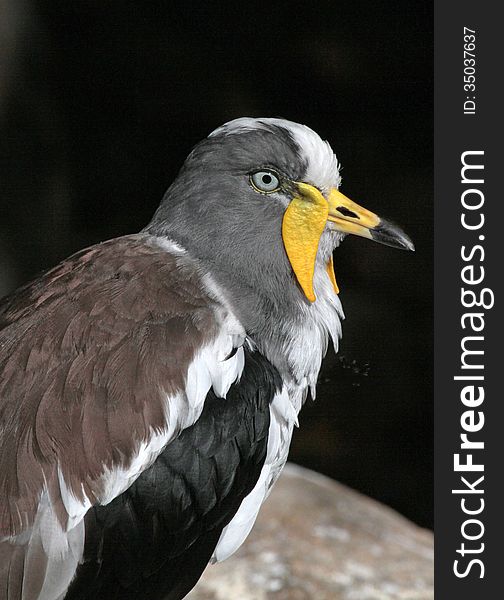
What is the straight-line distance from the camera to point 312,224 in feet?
7.16

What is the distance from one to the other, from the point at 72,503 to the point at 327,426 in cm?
262

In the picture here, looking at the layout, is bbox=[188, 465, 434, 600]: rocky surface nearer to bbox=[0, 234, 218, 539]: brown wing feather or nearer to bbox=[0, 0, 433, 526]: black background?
bbox=[0, 0, 433, 526]: black background

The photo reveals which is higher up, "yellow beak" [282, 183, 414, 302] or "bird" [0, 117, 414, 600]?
"yellow beak" [282, 183, 414, 302]

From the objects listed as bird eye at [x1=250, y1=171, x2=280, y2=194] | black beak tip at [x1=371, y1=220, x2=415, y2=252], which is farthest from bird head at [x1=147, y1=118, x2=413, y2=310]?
black beak tip at [x1=371, y1=220, x2=415, y2=252]

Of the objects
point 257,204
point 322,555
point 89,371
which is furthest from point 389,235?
point 322,555

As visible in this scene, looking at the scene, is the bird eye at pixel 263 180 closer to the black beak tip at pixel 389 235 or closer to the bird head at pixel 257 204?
the bird head at pixel 257 204

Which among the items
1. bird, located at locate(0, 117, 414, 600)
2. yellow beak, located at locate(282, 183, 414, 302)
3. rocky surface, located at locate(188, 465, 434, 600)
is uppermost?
yellow beak, located at locate(282, 183, 414, 302)

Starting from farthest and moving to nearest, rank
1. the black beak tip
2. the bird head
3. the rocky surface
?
the rocky surface, the black beak tip, the bird head

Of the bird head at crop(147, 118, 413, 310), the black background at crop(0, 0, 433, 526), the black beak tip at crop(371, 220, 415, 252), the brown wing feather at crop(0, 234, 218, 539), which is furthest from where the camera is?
the black background at crop(0, 0, 433, 526)

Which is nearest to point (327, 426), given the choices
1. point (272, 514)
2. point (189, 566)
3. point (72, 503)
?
point (272, 514)

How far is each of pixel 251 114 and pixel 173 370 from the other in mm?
2346

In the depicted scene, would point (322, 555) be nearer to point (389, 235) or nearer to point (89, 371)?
point (389, 235)

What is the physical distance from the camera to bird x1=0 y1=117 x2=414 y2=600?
1.85 m

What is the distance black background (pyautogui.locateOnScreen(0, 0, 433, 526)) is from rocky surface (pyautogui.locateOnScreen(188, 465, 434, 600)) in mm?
682
